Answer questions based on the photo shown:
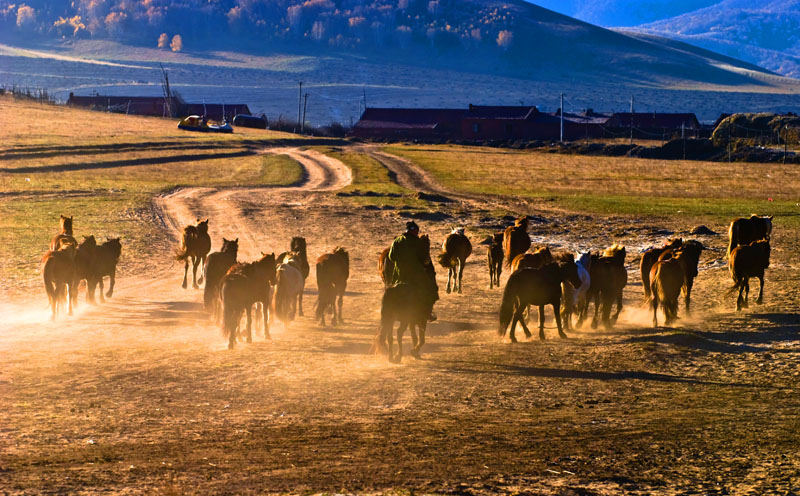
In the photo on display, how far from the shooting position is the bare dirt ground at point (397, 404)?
29.6 ft

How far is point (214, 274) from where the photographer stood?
17.8 metres

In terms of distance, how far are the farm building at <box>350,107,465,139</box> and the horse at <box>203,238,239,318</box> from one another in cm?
9601

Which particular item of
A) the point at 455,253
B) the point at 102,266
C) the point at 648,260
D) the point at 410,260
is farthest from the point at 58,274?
the point at 648,260

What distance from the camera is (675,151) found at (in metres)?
75.1

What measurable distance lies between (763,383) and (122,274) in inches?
621

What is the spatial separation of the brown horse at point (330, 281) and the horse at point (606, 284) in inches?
181

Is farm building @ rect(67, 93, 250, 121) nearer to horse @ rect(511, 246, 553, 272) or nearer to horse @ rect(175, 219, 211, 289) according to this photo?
horse @ rect(175, 219, 211, 289)

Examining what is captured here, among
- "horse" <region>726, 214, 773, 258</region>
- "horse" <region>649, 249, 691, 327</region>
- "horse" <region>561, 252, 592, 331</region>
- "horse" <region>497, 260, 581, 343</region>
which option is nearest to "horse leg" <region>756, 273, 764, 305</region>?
"horse" <region>726, 214, 773, 258</region>

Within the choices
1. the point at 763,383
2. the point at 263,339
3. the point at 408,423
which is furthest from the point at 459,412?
the point at 263,339

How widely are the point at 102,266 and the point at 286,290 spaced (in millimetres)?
5184

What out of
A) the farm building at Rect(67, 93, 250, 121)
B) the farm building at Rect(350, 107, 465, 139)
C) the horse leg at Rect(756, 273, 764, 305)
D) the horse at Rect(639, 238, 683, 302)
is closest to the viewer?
the horse at Rect(639, 238, 683, 302)

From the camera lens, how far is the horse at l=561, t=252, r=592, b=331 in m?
16.6

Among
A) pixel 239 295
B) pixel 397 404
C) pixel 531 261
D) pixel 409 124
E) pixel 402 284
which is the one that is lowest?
pixel 397 404

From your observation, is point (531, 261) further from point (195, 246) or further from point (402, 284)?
point (195, 246)
